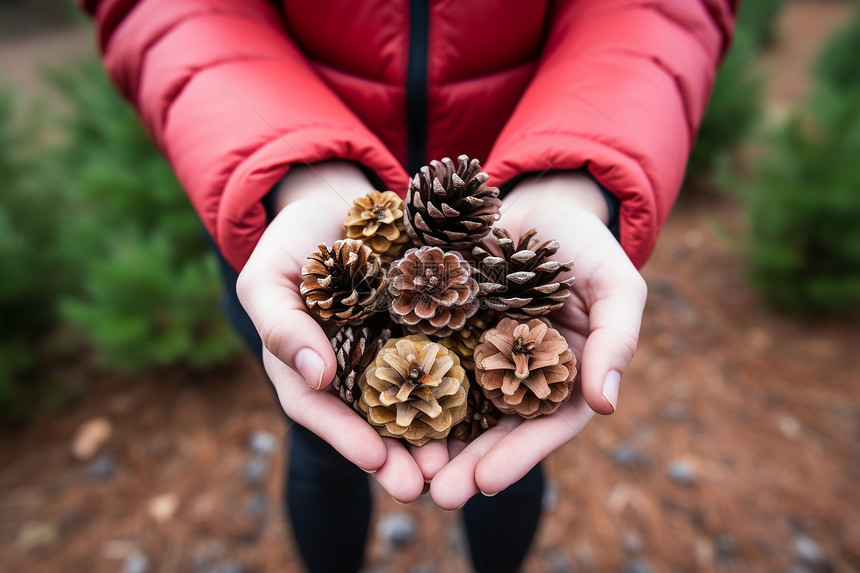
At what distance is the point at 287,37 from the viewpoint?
146 centimetres

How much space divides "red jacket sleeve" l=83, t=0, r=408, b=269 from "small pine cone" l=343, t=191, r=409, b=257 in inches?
5.9

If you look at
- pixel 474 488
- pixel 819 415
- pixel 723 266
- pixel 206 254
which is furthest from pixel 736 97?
pixel 474 488

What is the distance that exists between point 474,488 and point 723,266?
3.06 metres

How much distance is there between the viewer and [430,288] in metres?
1.05

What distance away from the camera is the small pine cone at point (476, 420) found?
1.07 metres

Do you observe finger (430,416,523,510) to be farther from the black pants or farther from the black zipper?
the black zipper

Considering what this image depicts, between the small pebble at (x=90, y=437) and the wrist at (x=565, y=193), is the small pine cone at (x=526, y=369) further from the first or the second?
the small pebble at (x=90, y=437)

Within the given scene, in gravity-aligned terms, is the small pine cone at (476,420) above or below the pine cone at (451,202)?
below

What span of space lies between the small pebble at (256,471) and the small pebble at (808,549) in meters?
2.09

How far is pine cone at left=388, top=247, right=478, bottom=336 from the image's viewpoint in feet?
3.46

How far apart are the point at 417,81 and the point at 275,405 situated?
70.7 inches

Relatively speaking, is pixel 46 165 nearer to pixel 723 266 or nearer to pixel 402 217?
pixel 402 217

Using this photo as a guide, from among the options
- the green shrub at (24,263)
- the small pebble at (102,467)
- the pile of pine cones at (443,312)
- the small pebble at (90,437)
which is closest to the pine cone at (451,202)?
the pile of pine cones at (443,312)

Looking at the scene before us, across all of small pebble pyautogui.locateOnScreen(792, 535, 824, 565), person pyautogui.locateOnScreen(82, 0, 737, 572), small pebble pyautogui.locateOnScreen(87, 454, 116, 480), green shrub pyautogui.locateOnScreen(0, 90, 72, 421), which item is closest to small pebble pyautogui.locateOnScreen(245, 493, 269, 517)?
small pebble pyautogui.locateOnScreen(87, 454, 116, 480)
